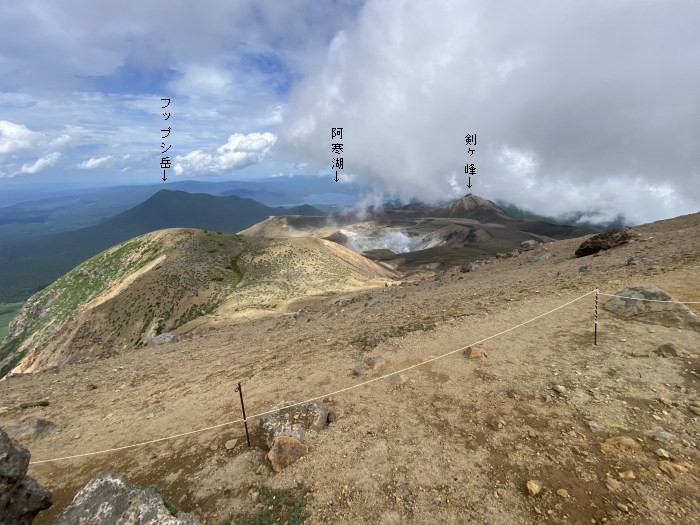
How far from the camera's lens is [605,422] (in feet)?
27.5

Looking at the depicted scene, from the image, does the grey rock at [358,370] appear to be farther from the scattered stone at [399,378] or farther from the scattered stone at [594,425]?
the scattered stone at [594,425]

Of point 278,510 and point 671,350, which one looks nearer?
point 278,510

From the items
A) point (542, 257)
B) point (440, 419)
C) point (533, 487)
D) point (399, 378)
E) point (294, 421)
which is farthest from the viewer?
point (542, 257)

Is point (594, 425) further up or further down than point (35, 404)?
further up

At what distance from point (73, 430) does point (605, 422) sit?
1646cm

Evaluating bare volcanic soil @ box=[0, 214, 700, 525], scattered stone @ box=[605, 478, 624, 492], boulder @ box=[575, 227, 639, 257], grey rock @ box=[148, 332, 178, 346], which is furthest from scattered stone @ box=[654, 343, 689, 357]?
grey rock @ box=[148, 332, 178, 346]

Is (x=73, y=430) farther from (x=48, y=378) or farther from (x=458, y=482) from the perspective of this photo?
(x=458, y=482)

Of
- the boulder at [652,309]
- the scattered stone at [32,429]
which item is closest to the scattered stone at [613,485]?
the boulder at [652,309]

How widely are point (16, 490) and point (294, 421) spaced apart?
5.68 meters

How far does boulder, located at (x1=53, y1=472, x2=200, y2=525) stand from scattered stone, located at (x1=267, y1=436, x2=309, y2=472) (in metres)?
2.47

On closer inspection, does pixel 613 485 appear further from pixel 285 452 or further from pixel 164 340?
pixel 164 340

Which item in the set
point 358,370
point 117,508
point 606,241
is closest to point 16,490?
point 117,508

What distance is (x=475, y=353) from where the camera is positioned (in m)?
12.3

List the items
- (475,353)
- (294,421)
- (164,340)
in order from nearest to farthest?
(294,421), (475,353), (164,340)
